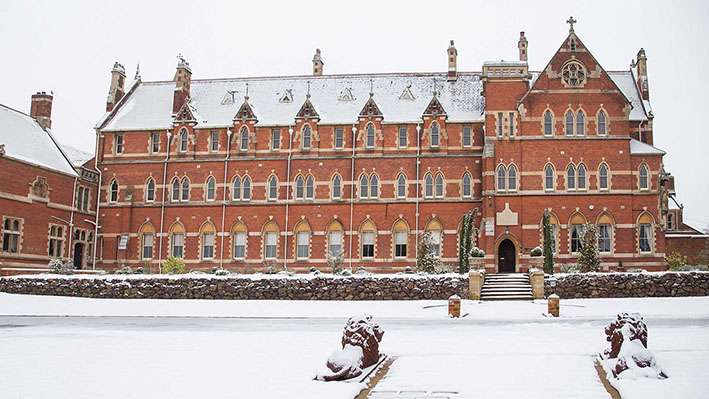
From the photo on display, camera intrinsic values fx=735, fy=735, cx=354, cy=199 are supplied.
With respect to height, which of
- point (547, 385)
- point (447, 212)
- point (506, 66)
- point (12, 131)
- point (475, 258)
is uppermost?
point (506, 66)

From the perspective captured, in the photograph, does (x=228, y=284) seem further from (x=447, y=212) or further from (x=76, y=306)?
(x=447, y=212)

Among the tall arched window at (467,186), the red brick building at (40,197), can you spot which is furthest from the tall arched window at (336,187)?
the red brick building at (40,197)

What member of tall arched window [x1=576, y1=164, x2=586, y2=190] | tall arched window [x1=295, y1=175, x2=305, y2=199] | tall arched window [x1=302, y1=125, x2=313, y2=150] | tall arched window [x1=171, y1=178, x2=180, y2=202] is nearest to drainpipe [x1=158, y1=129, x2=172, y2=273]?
tall arched window [x1=171, y1=178, x2=180, y2=202]

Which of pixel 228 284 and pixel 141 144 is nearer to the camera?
pixel 228 284

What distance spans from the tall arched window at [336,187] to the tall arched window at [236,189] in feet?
23.2

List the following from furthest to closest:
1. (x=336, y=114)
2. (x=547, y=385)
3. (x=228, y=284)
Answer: (x=336, y=114) → (x=228, y=284) → (x=547, y=385)

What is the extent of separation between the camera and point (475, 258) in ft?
127

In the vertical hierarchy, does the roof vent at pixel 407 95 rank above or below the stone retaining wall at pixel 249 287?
above

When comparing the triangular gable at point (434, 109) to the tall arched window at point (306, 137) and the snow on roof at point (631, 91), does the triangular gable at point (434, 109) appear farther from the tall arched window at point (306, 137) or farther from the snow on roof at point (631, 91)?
the snow on roof at point (631, 91)

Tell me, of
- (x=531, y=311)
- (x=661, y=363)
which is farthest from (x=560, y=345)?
(x=531, y=311)

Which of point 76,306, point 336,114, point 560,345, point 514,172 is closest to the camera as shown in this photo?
point 560,345

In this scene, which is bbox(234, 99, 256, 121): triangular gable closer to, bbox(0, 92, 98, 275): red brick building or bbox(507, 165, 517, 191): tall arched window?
bbox(0, 92, 98, 275): red brick building

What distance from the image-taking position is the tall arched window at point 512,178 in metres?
48.6

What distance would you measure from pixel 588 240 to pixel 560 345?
22.6m
